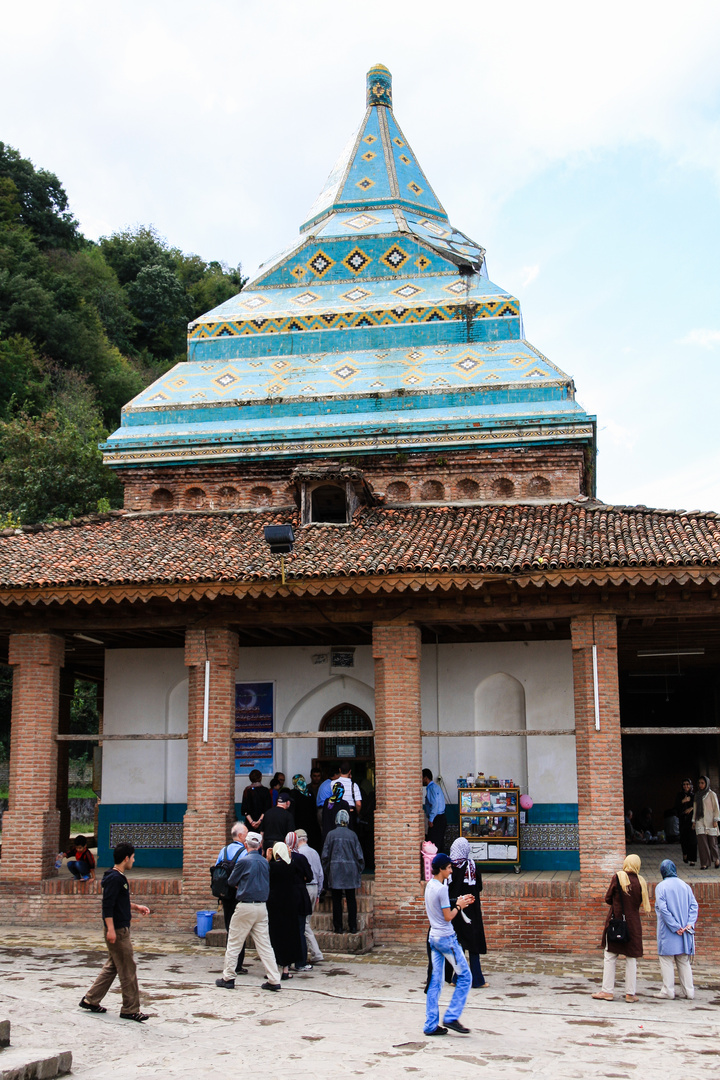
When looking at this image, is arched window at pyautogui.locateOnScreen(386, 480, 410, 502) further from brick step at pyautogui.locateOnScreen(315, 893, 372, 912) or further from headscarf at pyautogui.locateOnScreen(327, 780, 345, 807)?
brick step at pyautogui.locateOnScreen(315, 893, 372, 912)

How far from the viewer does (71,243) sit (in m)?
54.0

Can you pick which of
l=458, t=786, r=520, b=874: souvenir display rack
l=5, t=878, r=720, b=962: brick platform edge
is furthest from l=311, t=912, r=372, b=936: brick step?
l=458, t=786, r=520, b=874: souvenir display rack

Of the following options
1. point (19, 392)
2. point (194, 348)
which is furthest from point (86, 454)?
point (194, 348)

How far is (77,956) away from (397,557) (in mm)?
5671

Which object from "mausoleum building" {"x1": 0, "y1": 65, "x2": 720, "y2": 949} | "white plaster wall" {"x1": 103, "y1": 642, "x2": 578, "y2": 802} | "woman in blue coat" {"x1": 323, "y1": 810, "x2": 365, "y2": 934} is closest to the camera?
"woman in blue coat" {"x1": 323, "y1": 810, "x2": 365, "y2": 934}

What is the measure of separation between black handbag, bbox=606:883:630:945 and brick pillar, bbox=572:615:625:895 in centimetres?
297

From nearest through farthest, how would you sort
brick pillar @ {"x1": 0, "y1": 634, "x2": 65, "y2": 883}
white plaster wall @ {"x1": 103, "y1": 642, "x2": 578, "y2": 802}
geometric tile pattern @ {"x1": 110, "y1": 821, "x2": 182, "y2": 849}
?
brick pillar @ {"x1": 0, "y1": 634, "x2": 65, "y2": 883} < white plaster wall @ {"x1": 103, "y1": 642, "x2": 578, "y2": 802} < geometric tile pattern @ {"x1": 110, "y1": 821, "x2": 182, "y2": 849}

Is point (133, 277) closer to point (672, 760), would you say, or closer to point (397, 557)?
point (672, 760)

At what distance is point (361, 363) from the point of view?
18.3m

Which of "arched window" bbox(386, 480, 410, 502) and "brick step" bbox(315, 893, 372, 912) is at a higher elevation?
"arched window" bbox(386, 480, 410, 502)

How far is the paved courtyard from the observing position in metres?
7.14

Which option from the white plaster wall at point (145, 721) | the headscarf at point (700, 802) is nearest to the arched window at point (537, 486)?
the headscarf at point (700, 802)

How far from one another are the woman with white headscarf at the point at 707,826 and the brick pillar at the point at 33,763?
8797 millimetres

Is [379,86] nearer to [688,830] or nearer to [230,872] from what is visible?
[688,830]
